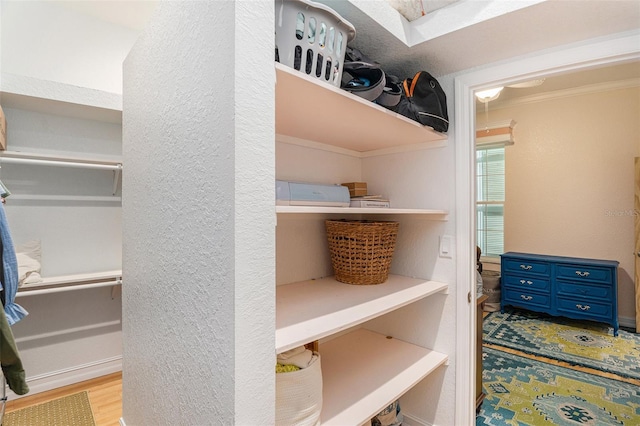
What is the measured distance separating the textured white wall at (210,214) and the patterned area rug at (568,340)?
116 inches

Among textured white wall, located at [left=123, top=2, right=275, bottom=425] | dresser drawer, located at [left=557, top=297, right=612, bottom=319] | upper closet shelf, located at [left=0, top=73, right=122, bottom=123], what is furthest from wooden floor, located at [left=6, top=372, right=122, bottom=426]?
dresser drawer, located at [left=557, top=297, right=612, bottom=319]

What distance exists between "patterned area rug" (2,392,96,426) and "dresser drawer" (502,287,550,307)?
13.1ft

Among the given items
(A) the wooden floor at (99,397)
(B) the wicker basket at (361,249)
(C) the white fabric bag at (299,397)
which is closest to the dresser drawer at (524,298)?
(B) the wicker basket at (361,249)

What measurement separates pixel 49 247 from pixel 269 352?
2.32m

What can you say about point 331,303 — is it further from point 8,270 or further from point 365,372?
point 8,270

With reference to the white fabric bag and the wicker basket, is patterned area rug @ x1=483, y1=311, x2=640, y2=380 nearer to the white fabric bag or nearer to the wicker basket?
the wicker basket

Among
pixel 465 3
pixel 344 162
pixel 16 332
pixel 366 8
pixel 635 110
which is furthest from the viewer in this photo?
pixel 635 110

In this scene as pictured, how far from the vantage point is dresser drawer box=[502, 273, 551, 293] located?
3.52m

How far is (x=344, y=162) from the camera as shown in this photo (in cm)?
188

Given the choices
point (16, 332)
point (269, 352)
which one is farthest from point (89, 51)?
point (269, 352)

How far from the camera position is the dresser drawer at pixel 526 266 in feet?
11.5

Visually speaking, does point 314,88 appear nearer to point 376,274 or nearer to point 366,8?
point 366,8

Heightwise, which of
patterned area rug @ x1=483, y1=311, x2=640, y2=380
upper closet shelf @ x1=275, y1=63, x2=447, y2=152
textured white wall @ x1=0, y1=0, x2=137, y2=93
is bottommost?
patterned area rug @ x1=483, y1=311, x2=640, y2=380

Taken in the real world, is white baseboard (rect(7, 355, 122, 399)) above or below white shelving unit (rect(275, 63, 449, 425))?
below
